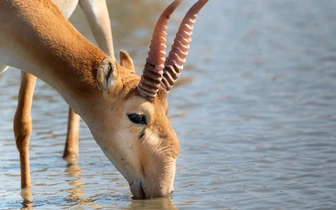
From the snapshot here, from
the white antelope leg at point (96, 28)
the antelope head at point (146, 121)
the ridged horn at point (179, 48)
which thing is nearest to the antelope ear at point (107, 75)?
the antelope head at point (146, 121)

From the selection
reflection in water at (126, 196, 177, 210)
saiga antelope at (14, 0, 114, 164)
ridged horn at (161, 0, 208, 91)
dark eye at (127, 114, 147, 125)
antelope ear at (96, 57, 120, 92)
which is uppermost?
saiga antelope at (14, 0, 114, 164)

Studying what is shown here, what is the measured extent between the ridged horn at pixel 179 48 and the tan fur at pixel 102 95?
0.17 m

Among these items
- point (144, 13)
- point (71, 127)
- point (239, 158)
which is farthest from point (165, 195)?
point (144, 13)

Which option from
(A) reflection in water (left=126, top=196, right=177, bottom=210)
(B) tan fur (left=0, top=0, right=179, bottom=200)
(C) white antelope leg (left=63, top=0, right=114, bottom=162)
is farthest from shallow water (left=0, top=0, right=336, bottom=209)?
(B) tan fur (left=0, top=0, right=179, bottom=200)

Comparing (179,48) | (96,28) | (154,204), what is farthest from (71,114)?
(179,48)

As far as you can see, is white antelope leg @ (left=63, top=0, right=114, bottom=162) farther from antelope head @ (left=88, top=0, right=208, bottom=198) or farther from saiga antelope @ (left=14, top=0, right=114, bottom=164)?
antelope head @ (left=88, top=0, right=208, bottom=198)

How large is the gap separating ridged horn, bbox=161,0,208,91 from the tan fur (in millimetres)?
167

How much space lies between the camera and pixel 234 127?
1251 cm

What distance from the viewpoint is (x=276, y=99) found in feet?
45.9

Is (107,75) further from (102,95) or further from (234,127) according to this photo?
(234,127)

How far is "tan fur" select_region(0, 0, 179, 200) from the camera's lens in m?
8.77

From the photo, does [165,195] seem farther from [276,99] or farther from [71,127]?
[276,99]

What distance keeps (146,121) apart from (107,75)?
0.61 metres

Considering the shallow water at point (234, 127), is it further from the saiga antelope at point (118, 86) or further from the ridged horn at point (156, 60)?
the ridged horn at point (156, 60)
